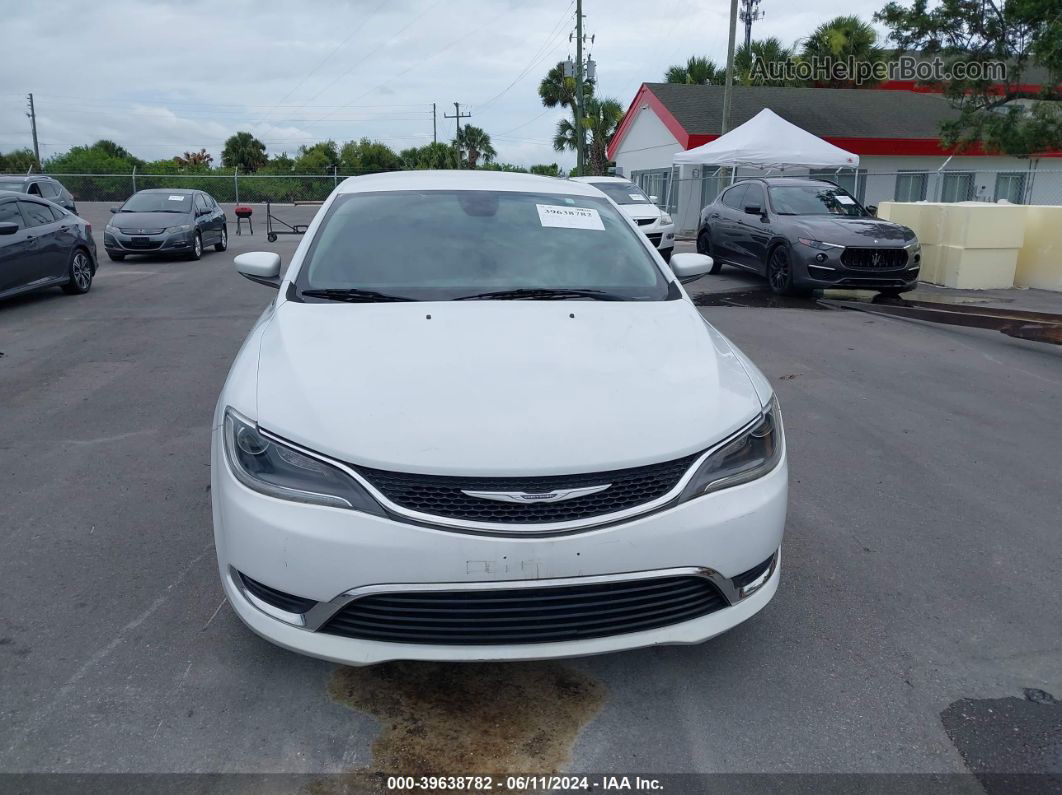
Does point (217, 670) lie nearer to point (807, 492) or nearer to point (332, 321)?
point (332, 321)

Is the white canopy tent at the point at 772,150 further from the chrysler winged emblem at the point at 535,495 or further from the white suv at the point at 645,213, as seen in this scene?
the chrysler winged emblem at the point at 535,495

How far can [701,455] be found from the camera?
2.60m

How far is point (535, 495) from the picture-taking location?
242cm

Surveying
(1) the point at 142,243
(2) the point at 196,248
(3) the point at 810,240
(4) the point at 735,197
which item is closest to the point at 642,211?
(4) the point at 735,197

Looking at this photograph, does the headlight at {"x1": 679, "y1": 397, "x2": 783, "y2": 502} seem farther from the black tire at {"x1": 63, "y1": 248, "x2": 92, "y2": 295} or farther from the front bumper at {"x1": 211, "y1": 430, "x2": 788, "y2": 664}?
the black tire at {"x1": 63, "y1": 248, "x2": 92, "y2": 295}

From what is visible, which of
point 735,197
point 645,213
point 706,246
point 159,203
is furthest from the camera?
point 159,203

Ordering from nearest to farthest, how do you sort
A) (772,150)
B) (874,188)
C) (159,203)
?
(159,203) → (772,150) → (874,188)

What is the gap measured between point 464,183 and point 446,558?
261 centimetres

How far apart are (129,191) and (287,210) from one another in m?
8.94

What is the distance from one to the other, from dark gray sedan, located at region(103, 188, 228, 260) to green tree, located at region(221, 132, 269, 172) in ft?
164

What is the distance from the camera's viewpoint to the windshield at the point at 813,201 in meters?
12.3

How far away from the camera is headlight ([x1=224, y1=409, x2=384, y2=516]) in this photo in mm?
2447

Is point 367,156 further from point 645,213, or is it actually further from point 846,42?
point 645,213

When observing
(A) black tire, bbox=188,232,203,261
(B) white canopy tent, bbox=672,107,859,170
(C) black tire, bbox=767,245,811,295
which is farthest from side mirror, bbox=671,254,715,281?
(B) white canopy tent, bbox=672,107,859,170
